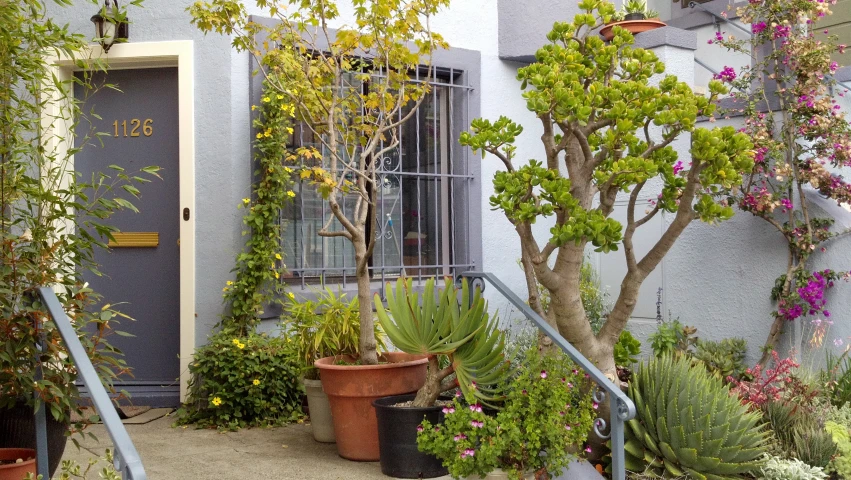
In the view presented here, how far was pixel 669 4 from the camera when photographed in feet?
31.3

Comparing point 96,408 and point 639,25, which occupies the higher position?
point 639,25

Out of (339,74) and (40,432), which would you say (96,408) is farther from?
(339,74)

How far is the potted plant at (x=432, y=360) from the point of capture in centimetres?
450

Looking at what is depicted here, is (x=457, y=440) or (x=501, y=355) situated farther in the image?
(x=501, y=355)

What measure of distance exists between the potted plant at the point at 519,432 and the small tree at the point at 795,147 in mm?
2583

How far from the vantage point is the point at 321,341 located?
543 centimetres

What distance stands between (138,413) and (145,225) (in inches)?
53.3

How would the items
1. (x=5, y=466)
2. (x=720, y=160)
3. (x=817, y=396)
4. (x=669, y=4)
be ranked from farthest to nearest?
(x=669, y=4) < (x=817, y=396) < (x=720, y=160) < (x=5, y=466)

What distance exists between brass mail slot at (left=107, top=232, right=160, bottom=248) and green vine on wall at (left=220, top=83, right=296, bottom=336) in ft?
2.37

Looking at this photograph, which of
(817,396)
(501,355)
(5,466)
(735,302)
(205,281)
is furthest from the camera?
(735,302)

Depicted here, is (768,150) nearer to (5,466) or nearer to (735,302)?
(735,302)

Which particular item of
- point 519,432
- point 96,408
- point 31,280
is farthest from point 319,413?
point 96,408

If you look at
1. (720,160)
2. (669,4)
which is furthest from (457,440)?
(669,4)

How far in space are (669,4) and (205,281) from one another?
241 inches
